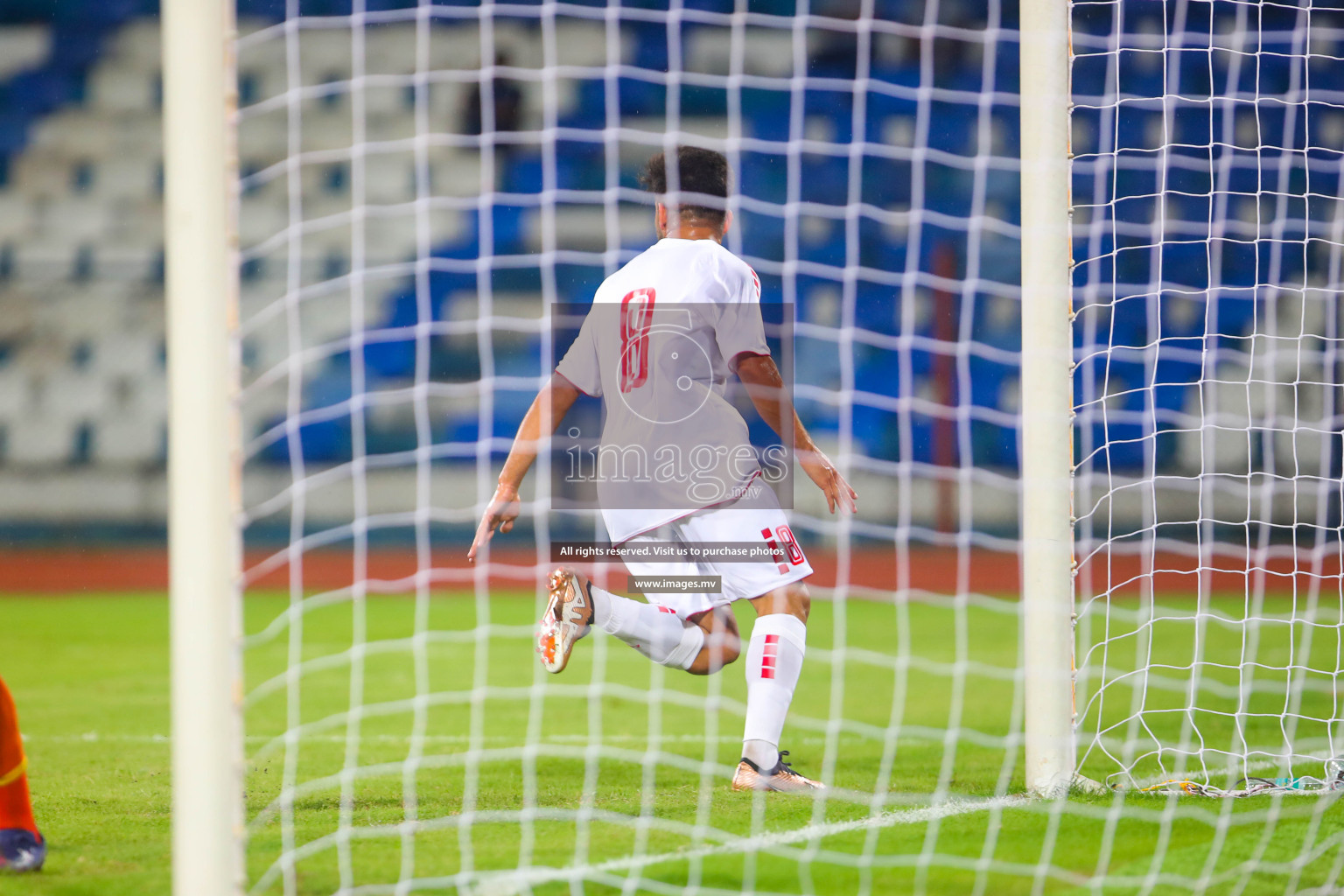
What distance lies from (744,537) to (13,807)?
6.16 feet

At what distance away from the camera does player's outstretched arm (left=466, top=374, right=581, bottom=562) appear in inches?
127

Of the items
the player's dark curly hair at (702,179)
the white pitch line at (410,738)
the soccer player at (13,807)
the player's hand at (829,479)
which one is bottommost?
the white pitch line at (410,738)

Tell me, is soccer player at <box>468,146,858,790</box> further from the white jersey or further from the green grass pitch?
the green grass pitch

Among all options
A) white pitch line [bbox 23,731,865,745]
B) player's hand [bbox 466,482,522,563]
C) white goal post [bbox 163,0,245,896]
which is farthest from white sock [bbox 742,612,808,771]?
white goal post [bbox 163,0,245,896]

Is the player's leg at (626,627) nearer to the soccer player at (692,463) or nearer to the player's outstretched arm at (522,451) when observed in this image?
the soccer player at (692,463)

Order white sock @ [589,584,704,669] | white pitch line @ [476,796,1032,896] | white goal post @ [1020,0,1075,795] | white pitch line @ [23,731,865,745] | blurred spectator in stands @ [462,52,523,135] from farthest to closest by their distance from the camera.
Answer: blurred spectator in stands @ [462,52,523,135] < white pitch line @ [23,731,865,745] < white sock @ [589,584,704,669] < white goal post @ [1020,0,1075,795] < white pitch line @ [476,796,1032,896]

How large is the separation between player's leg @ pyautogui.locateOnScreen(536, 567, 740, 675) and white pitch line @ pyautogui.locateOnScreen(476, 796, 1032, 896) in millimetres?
702

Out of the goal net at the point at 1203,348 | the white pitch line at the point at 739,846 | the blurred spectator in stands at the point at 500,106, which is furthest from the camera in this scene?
the blurred spectator in stands at the point at 500,106

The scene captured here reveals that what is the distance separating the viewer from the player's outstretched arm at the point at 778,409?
315 cm

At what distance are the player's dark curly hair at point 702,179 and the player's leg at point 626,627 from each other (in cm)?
111

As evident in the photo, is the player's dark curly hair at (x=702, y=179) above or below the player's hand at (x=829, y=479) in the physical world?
above

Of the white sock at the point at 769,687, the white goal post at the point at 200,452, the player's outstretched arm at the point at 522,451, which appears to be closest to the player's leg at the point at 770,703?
the white sock at the point at 769,687

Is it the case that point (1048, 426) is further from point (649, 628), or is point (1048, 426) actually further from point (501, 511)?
point (501, 511)

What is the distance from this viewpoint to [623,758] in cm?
382
